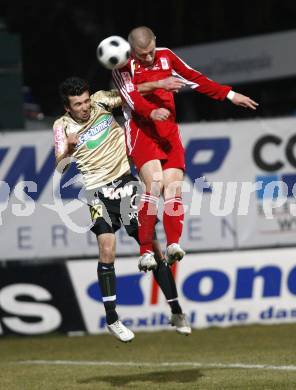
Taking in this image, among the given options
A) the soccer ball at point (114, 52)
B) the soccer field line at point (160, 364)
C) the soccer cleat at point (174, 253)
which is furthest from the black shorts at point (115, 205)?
the soccer field line at point (160, 364)

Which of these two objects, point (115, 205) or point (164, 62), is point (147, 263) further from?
point (164, 62)

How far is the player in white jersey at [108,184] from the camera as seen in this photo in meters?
11.8

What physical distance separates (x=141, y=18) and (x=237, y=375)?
17.9 meters

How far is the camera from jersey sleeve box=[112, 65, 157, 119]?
1130 cm

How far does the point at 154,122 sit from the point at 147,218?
0.94 meters

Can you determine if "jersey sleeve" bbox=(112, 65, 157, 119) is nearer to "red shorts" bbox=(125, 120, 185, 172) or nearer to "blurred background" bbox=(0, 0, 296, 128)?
"red shorts" bbox=(125, 120, 185, 172)

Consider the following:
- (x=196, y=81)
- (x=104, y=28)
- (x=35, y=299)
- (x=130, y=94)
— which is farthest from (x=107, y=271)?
(x=104, y=28)

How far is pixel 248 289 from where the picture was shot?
667 inches

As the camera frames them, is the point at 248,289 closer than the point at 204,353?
No

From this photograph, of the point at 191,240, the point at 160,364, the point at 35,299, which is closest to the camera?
the point at 160,364

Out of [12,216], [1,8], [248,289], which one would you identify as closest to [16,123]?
[12,216]

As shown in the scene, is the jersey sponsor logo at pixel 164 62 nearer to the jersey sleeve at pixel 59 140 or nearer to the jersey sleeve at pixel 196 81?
the jersey sleeve at pixel 196 81

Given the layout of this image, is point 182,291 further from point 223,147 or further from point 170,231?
point 170,231

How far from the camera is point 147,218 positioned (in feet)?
37.9
